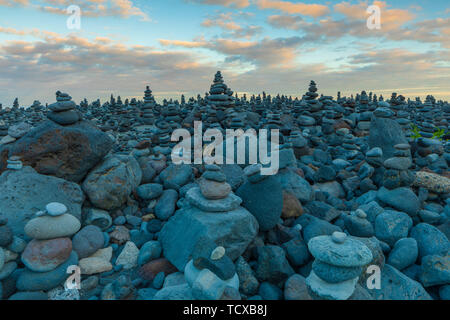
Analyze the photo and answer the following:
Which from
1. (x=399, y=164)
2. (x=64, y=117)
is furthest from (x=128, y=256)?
(x=399, y=164)

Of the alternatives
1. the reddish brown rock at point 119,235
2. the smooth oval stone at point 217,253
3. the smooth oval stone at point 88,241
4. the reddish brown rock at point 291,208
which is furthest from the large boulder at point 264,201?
the smooth oval stone at point 88,241

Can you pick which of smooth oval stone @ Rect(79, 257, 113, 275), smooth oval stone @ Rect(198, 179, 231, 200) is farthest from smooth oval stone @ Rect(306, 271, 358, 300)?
smooth oval stone @ Rect(79, 257, 113, 275)

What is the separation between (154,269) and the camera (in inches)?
203

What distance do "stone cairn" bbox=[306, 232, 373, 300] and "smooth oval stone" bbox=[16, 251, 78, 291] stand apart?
389 cm

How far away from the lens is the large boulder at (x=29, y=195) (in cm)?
553

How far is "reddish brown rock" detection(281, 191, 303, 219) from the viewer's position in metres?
6.57

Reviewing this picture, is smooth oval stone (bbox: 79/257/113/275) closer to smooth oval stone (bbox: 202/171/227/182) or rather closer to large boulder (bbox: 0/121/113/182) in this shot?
large boulder (bbox: 0/121/113/182)

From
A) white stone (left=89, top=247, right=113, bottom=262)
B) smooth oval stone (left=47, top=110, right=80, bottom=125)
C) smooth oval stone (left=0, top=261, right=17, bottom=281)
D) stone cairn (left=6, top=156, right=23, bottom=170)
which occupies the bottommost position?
white stone (left=89, top=247, right=113, bottom=262)

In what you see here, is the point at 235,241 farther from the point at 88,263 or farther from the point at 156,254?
the point at 88,263

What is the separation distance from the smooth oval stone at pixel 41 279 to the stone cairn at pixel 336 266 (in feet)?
12.8

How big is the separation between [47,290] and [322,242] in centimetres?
432

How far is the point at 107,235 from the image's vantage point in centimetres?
604

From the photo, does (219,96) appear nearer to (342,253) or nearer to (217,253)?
(217,253)

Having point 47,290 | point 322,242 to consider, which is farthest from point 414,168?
point 47,290
